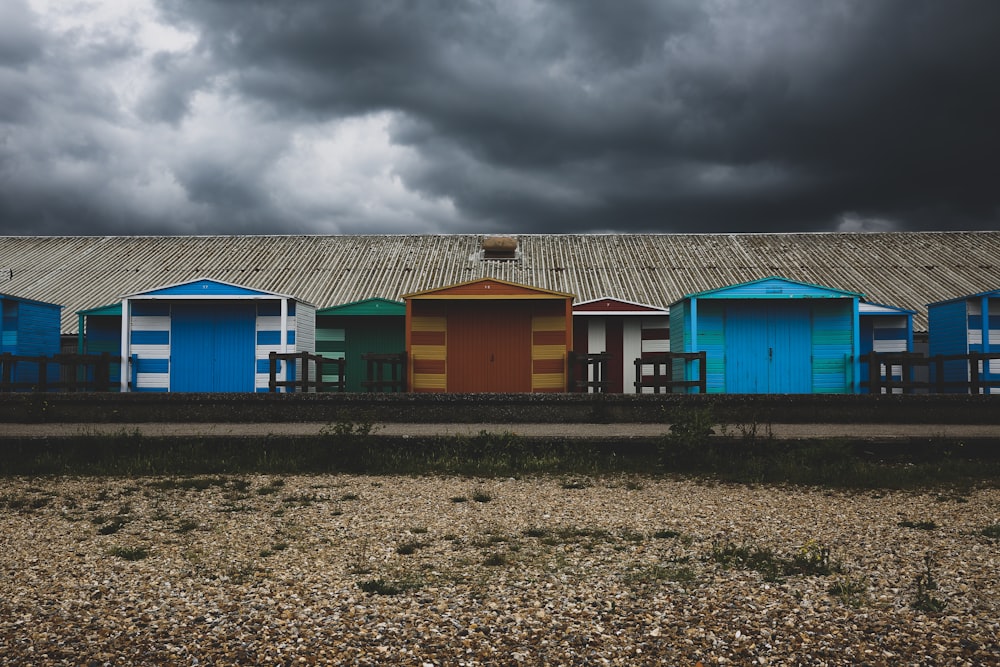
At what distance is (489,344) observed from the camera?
1520 cm

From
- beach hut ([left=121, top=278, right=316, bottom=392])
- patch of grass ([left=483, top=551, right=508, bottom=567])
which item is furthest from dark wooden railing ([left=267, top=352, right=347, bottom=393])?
patch of grass ([left=483, top=551, right=508, bottom=567])

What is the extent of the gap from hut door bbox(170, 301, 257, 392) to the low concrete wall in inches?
161

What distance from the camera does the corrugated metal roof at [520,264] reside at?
3197 cm

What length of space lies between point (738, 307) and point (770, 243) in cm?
2571

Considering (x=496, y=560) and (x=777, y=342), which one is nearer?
(x=496, y=560)

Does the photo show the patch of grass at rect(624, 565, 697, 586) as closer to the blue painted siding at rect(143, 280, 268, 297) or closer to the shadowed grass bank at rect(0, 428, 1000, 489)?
the shadowed grass bank at rect(0, 428, 1000, 489)

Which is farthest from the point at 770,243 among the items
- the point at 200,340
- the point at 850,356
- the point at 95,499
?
the point at 95,499

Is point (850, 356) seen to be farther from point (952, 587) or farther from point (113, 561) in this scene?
point (113, 561)

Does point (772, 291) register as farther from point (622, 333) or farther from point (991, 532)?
point (991, 532)

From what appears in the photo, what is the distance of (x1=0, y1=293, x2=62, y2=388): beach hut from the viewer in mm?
15570

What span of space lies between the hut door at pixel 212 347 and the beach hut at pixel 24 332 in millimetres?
2951

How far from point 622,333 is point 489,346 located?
625cm

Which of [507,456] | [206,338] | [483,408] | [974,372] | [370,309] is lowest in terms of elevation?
[507,456]

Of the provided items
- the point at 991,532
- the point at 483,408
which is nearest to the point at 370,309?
the point at 483,408
